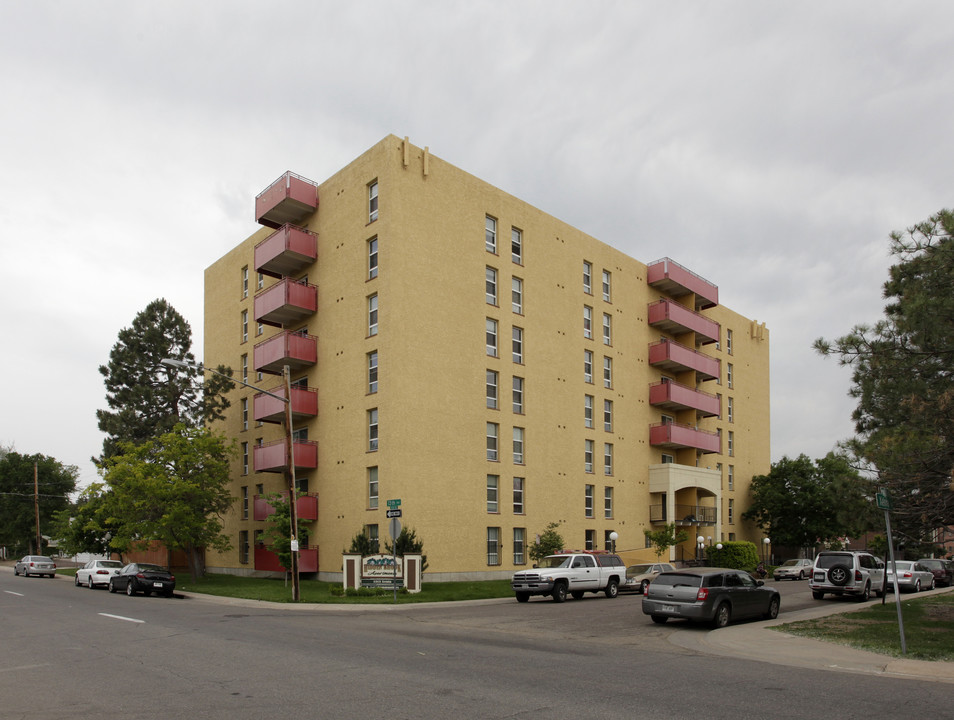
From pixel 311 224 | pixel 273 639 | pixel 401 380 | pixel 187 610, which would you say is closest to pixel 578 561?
pixel 401 380

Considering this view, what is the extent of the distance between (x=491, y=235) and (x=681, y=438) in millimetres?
19486

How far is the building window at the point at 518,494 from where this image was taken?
40031 millimetres

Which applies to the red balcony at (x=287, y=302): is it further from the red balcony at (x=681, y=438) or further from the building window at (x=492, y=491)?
the red balcony at (x=681, y=438)

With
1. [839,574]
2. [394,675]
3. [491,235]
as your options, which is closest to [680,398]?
[491,235]

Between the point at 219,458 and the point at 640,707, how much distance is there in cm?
3503

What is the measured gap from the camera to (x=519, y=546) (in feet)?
131

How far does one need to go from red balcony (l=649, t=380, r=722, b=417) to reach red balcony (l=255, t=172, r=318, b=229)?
24231mm

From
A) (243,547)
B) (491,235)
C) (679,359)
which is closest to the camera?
(491,235)

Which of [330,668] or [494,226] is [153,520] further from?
[330,668]

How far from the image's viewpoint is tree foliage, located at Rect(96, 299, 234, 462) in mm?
46000

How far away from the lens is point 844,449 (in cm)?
1703

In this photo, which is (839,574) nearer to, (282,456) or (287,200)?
(282,456)

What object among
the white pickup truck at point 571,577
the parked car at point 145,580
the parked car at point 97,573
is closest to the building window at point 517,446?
the white pickup truck at point 571,577

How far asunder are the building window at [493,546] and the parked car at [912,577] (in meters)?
17.1
